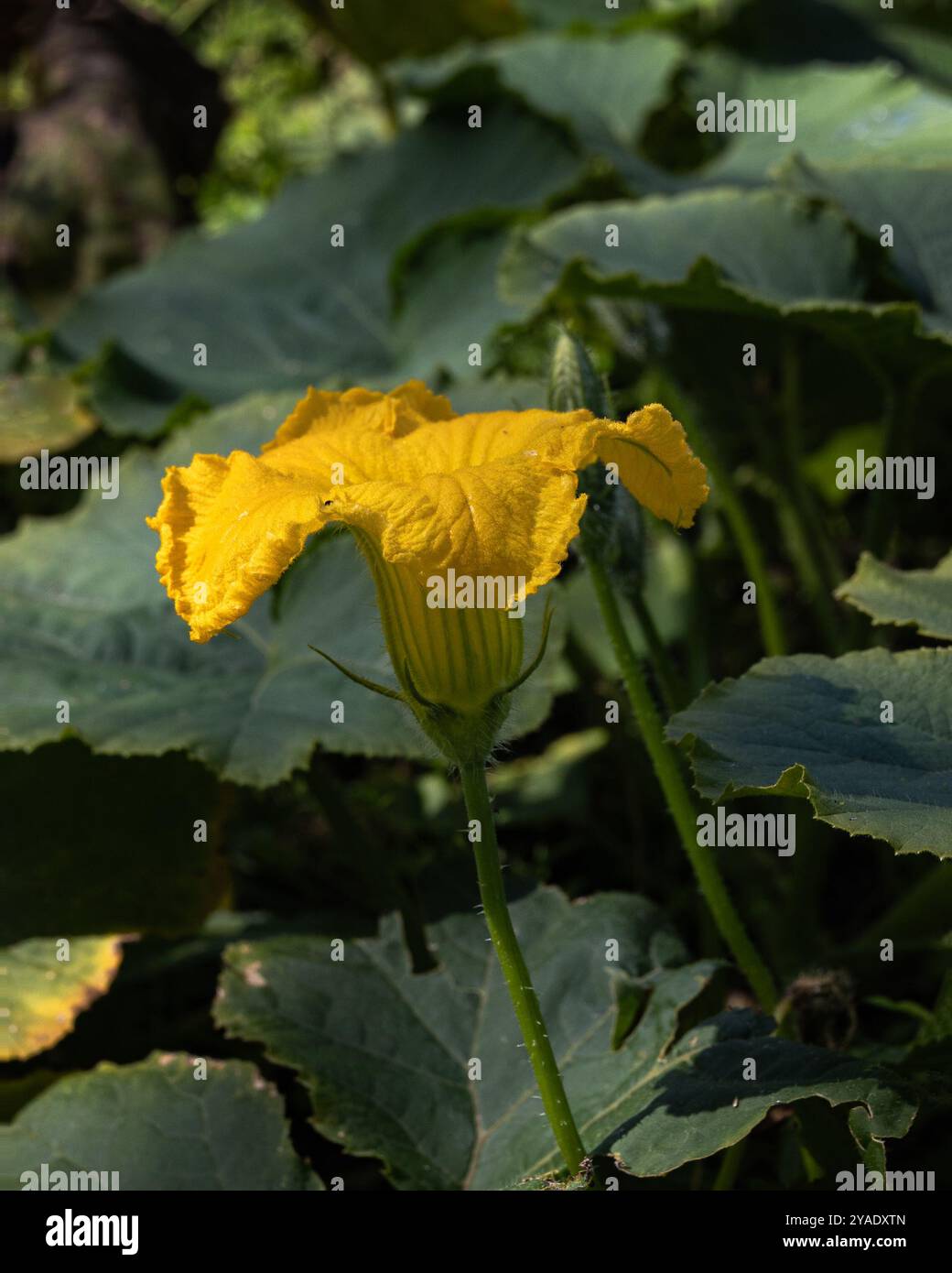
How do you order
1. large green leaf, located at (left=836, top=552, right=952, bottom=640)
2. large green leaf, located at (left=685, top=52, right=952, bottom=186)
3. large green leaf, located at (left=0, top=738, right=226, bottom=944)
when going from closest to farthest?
1. large green leaf, located at (left=836, top=552, right=952, bottom=640)
2. large green leaf, located at (left=0, top=738, right=226, bottom=944)
3. large green leaf, located at (left=685, top=52, right=952, bottom=186)

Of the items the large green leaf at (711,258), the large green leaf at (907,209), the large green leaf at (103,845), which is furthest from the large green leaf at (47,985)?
the large green leaf at (907,209)

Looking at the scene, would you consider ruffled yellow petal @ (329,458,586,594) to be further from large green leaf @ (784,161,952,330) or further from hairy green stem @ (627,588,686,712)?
large green leaf @ (784,161,952,330)

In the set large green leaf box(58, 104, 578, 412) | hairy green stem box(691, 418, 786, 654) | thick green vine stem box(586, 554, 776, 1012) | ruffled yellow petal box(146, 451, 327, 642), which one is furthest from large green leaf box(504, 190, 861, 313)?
ruffled yellow petal box(146, 451, 327, 642)

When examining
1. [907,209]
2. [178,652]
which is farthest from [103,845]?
[907,209]

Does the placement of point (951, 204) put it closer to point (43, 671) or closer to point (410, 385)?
point (410, 385)
